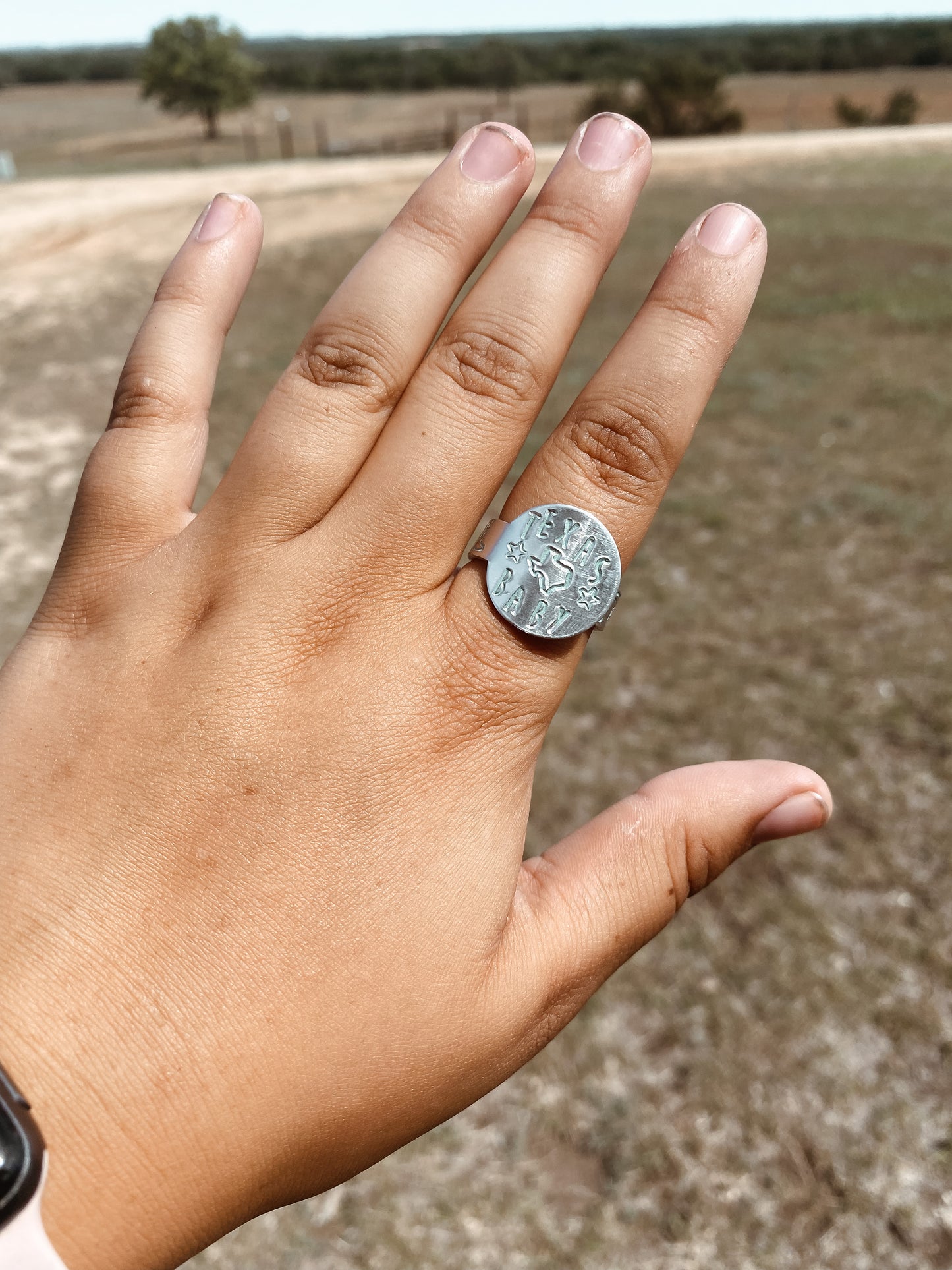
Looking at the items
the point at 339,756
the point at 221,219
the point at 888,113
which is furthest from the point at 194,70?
the point at 339,756

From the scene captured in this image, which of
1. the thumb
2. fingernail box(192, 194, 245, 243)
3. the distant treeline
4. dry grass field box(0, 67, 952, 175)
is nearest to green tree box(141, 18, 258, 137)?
dry grass field box(0, 67, 952, 175)

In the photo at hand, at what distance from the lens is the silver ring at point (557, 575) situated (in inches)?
60.2

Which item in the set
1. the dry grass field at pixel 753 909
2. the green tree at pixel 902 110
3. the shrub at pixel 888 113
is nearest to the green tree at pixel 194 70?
the shrub at pixel 888 113

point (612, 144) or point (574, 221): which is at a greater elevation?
point (612, 144)

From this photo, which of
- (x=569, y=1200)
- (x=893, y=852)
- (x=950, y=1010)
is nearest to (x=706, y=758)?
(x=893, y=852)

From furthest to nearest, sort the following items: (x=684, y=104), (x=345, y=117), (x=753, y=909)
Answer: (x=345, y=117)
(x=684, y=104)
(x=753, y=909)

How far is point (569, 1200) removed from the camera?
2.29 m

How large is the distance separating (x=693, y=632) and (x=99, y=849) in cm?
367

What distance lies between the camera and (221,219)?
1.87 metres

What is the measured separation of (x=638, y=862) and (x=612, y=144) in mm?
1305

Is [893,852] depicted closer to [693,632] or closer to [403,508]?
[693,632]

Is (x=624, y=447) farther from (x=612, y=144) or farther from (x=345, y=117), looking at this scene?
(x=345, y=117)

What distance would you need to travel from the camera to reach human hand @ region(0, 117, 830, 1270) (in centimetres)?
124

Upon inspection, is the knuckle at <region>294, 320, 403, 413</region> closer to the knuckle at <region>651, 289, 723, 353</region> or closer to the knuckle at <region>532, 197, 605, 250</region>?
the knuckle at <region>532, 197, 605, 250</region>
